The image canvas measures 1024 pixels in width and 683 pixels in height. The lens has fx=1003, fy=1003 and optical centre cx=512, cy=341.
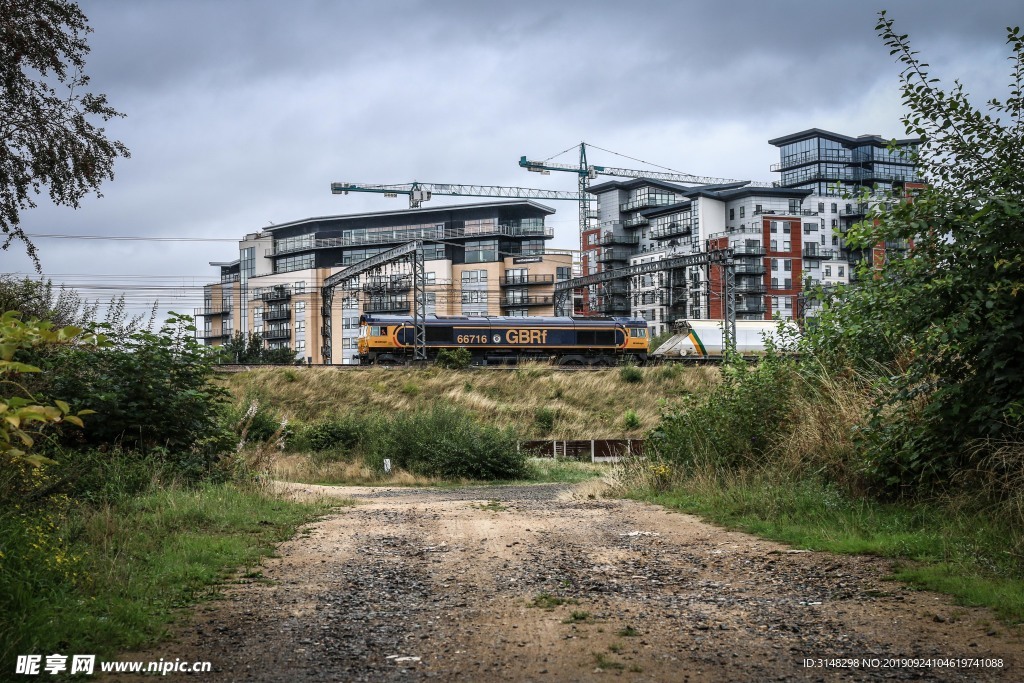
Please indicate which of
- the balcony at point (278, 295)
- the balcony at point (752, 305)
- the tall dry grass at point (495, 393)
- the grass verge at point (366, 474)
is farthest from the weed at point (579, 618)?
the balcony at point (278, 295)

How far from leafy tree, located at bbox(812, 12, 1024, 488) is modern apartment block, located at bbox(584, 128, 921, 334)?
87.6m

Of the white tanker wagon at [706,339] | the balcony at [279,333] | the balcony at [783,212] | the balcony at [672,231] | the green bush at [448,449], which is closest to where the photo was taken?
the green bush at [448,449]

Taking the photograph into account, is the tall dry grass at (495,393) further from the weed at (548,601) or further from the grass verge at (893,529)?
the weed at (548,601)

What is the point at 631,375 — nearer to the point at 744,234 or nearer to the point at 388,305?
the point at 388,305

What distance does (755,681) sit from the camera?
5125 mm

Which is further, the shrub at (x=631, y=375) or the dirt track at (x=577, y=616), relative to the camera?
the shrub at (x=631, y=375)

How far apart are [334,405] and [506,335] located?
18864 mm

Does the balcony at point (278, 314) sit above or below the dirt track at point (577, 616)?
above

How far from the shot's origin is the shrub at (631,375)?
47.7m

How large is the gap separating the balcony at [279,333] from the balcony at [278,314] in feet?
3.70

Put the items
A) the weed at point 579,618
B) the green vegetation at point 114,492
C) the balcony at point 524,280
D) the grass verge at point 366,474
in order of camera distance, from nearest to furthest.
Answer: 1. the green vegetation at point 114,492
2. the weed at point 579,618
3. the grass verge at point 366,474
4. the balcony at point 524,280

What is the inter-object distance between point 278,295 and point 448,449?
91.4 metres

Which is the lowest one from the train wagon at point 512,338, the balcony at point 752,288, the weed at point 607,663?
the weed at point 607,663

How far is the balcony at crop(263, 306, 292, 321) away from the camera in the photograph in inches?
4455
